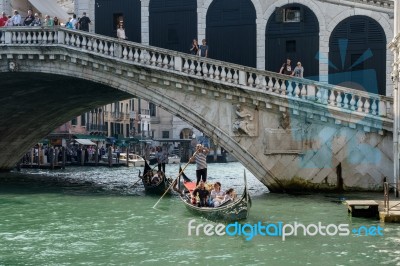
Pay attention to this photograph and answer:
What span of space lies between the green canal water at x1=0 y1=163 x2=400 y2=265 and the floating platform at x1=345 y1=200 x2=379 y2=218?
233mm

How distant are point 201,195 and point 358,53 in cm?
921

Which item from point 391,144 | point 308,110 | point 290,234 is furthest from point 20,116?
point 290,234

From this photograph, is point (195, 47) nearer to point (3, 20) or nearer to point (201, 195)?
point (201, 195)

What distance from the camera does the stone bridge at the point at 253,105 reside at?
774 inches

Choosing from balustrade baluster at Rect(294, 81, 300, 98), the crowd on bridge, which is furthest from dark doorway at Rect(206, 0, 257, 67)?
the crowd on bridge

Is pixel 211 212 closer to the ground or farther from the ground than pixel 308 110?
closer to the ground

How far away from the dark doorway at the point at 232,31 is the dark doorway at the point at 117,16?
268 centimetres

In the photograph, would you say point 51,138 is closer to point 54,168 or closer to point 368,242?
point 54,168

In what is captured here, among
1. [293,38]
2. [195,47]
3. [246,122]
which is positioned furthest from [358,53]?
[195,47]

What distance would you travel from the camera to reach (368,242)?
42.3ft

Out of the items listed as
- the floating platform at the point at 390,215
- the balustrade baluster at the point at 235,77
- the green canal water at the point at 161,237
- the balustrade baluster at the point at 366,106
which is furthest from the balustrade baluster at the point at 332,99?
the floating platform at the point at 390,215

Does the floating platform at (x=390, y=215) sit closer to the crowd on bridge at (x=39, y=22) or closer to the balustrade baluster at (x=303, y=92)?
the balustrade baluster at (x=303, y=92)

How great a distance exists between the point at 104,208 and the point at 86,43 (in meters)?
6.49

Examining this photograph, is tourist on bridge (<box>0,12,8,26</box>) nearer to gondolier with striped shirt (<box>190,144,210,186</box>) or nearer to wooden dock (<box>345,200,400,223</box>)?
gondolier with striped shirt (<box>190,144,210,186</box>)
